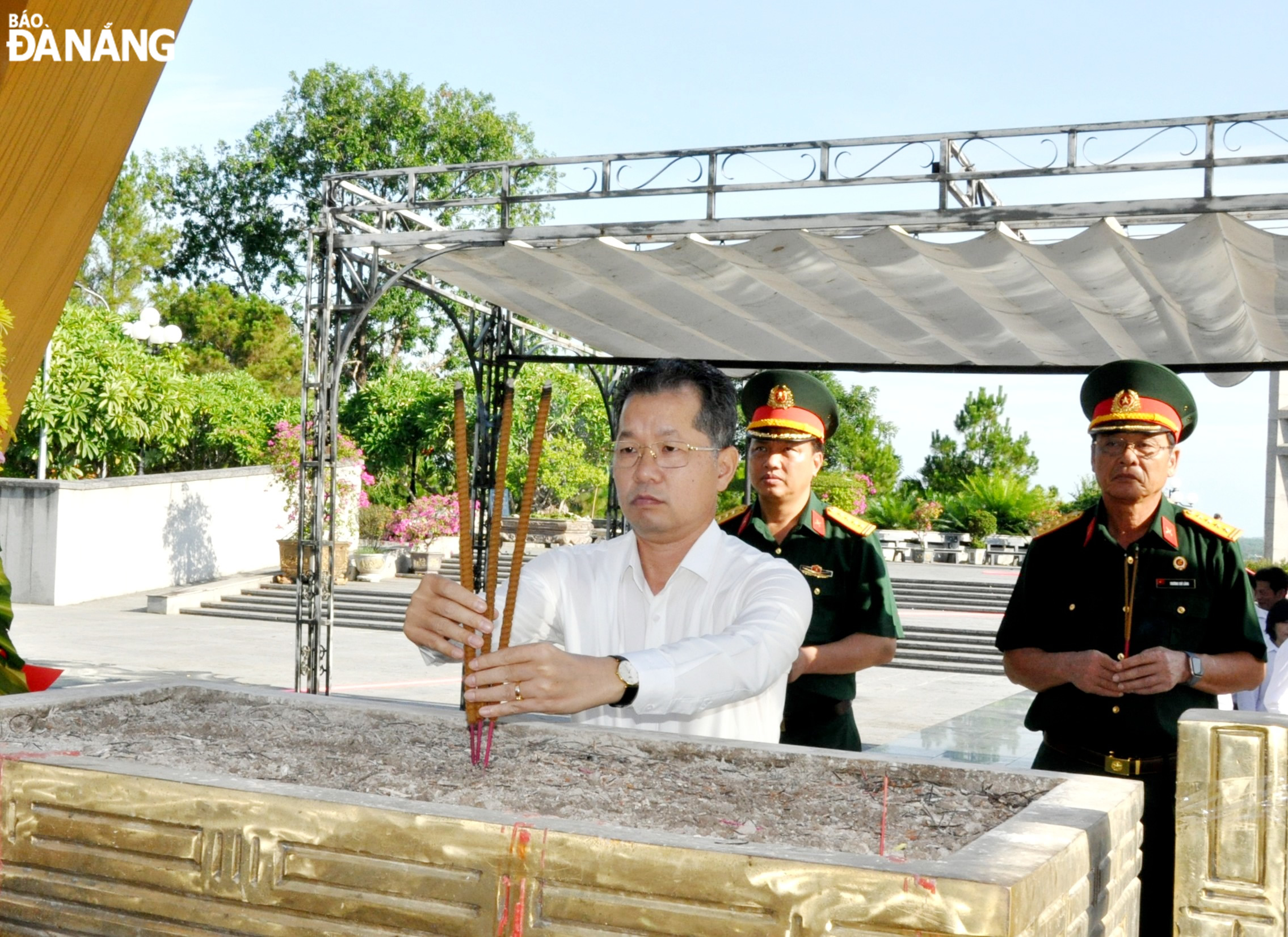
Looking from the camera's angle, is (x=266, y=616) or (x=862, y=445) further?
(x=862, y=445)

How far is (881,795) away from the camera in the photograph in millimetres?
1462

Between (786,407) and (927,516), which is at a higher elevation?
(786,407)

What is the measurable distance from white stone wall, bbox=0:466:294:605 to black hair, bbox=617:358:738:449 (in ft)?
43.2

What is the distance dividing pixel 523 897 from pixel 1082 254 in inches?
201

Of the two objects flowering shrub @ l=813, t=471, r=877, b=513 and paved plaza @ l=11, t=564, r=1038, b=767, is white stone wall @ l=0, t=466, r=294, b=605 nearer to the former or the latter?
paved plaza @ l=11, t=564, r=1038, b=767

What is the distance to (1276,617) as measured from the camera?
520 centimetres

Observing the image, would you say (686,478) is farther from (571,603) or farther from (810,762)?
(810,762)

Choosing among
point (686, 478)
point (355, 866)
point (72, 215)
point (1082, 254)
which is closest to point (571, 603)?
point (686, 478)

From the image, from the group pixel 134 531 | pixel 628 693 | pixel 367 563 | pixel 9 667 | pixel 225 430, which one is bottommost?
pixel 367 563

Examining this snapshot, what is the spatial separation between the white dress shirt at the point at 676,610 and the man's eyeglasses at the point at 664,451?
0.61 ft

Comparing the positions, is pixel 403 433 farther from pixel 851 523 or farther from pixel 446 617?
pixel 446 617

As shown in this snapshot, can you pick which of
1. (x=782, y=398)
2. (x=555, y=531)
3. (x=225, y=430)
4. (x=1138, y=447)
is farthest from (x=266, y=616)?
(x=1138, y=447)

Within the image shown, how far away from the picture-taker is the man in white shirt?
1.48 meters

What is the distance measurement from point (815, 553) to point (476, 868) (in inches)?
78.7
